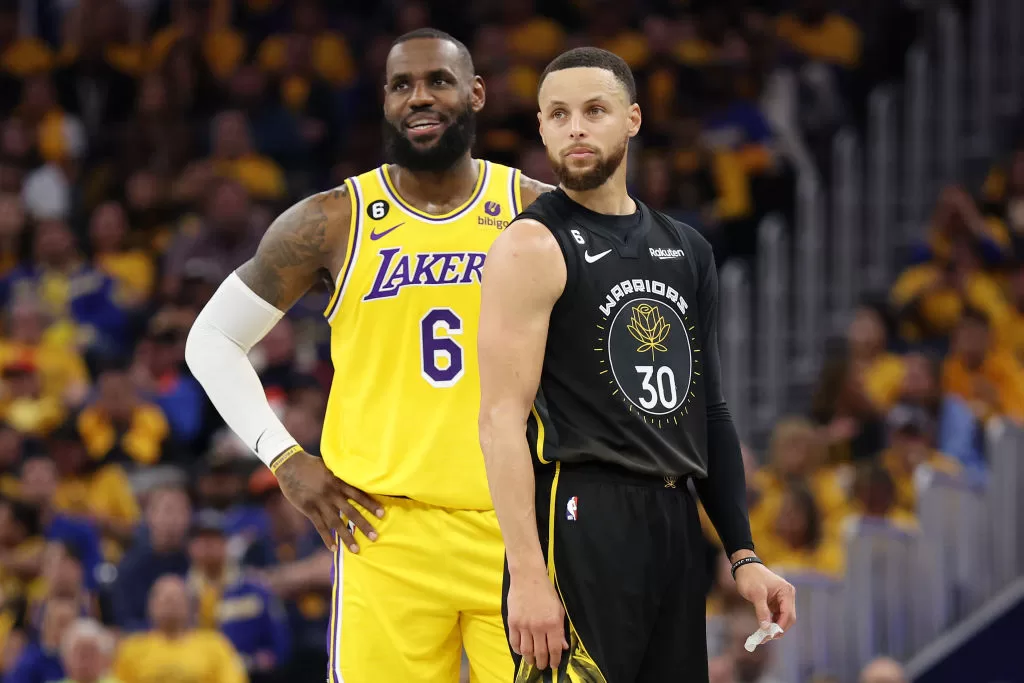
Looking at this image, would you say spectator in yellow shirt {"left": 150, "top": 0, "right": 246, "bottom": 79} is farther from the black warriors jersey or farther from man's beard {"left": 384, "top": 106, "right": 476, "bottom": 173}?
the black warriors jersey

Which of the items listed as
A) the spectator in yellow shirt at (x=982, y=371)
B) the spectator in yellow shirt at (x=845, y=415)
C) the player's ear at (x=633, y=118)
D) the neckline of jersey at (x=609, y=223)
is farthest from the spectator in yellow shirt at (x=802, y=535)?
the player's ear at (x=633, y=118)

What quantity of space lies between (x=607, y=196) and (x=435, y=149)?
831mm

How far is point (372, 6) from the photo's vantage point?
13438 millimetres

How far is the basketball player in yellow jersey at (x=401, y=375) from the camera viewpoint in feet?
13.9

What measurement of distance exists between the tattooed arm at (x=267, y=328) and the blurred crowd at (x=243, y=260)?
1.96 m

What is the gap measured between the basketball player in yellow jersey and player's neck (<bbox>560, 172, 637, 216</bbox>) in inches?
26.6

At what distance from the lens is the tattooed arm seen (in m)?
4.41

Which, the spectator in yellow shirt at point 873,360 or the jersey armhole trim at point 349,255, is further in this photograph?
the spectator in yellow shirt at point 873,360

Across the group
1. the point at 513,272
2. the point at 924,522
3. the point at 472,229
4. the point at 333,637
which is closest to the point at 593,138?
the point at 513,272

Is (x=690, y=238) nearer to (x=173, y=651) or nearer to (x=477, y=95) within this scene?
(x=477, y=95)

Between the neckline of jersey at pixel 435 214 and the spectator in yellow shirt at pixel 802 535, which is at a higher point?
the neckline of jersey at pixel 435 214

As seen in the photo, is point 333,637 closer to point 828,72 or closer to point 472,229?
point 472,229

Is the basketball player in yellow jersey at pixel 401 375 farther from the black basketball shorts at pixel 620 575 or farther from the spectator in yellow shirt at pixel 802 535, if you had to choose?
the spectator in yellow shirt at pixel 802 535

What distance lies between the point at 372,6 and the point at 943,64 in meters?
4.91
